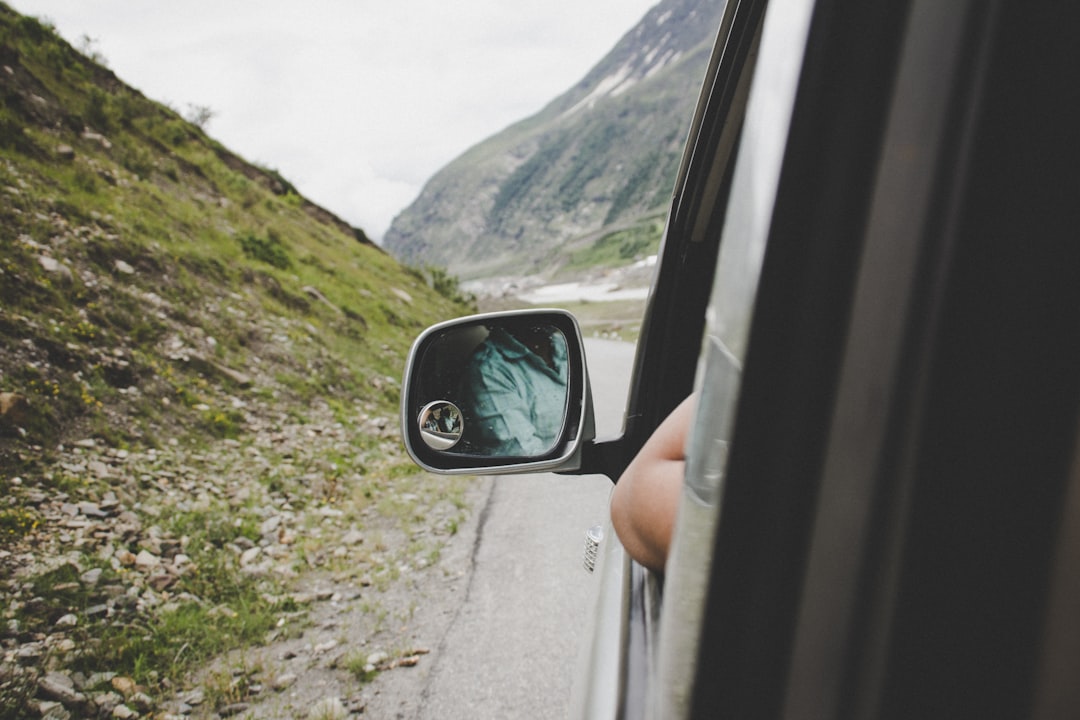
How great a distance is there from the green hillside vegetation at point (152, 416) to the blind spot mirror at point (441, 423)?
2061 millimetres

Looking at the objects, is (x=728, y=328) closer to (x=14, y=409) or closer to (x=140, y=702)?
(x=140, y=702)

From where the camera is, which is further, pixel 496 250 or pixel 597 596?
pixel 496 250

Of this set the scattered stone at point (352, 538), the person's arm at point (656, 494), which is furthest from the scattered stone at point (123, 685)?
the person's arm at point (656, 494)

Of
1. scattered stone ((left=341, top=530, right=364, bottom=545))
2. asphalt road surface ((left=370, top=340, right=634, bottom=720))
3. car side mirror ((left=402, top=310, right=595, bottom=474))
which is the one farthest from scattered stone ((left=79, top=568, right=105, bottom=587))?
car side mirror ((left=402, top=310, right=595, bottom=474))

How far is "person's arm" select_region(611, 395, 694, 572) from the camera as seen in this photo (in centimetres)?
71

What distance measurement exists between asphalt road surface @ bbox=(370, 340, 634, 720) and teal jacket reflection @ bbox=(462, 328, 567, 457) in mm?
298

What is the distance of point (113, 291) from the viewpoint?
5.78 m

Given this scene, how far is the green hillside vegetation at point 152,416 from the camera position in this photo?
287 centimetres

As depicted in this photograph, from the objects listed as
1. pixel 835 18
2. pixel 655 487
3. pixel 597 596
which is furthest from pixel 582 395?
pixel 835 18

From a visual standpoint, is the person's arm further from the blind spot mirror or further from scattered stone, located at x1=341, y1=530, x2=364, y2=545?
scattered stone, located at x1=341, y1=530, x2=364, y2=545

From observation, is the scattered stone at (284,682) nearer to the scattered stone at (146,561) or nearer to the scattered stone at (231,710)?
the scattered stone at (231,710)

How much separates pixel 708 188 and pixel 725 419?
2.85ft

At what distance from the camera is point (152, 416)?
15.4ft

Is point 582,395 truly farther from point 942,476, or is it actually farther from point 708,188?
point 942,476
